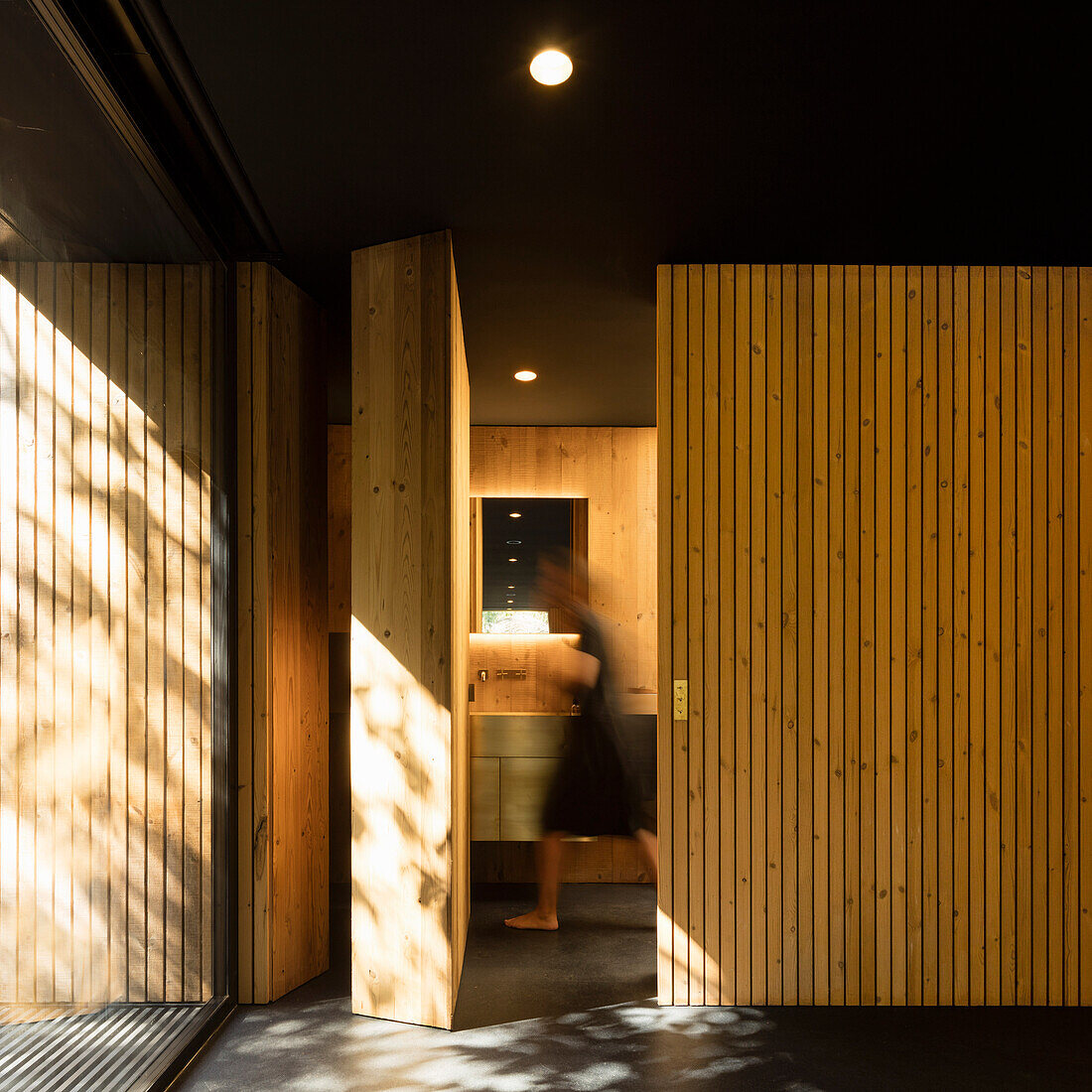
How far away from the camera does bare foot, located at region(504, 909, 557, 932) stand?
445 centimetres

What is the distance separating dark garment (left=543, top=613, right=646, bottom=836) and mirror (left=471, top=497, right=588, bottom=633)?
5.31 feet

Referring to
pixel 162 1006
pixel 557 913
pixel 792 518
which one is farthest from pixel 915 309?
pixel 162 1006

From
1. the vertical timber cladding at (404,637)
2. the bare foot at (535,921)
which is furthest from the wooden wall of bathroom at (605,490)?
the vertical timber cladding at (404,637)

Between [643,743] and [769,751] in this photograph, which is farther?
[643,743]

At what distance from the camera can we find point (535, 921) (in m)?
4.48

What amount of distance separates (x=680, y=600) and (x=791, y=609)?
480 millimetres

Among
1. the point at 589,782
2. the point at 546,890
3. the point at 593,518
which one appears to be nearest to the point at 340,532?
the point at 593,518

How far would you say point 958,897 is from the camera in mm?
3494

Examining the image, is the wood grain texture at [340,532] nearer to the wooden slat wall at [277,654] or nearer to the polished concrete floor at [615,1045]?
the wooden slat wall at [277,654]

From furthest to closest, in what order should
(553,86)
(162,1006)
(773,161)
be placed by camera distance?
A: 1. (162,1006)
2. (773,161)
3. (553,86)

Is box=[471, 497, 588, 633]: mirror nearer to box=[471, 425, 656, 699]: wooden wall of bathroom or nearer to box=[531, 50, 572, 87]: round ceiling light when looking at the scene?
box=[471, 425, 656, 699]: wooden wall of bathroom

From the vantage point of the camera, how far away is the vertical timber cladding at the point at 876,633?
348 centimetres

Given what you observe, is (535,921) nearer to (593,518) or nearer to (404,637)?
(404,637)

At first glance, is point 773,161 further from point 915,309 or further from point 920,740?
point 920,740
